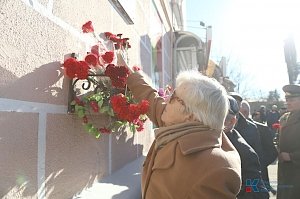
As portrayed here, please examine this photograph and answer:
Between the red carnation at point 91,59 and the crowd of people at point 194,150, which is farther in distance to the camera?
the red carnation at point 91,59

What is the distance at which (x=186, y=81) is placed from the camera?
2.13 m

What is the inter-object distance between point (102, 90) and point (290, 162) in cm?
256

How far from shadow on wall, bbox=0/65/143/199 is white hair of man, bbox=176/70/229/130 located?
2.81 feet

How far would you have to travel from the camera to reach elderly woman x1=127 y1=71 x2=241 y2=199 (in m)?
1.86

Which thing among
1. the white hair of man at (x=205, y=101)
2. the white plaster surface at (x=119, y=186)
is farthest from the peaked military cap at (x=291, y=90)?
the white hair of man at (x=205, y=101)

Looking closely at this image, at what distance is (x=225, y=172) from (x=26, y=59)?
1.20m

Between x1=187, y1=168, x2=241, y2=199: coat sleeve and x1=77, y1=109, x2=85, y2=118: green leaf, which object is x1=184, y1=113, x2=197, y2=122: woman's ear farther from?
x1=77, y1=109, x2=85, y2=118: green leaf

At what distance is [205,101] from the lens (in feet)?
6.70

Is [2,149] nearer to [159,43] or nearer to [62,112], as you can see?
[62,112]

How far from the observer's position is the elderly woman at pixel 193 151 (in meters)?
1.86

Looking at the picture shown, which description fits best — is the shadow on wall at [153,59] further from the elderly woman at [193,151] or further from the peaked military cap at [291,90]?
the elderly woman at [193,151]

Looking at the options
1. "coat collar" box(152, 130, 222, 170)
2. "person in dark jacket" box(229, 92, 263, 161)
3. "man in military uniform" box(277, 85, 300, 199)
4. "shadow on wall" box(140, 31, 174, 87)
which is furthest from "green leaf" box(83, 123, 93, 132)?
"shadow on wall" box(140, 31, 174, 87)

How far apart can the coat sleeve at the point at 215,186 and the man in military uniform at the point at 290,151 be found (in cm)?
268

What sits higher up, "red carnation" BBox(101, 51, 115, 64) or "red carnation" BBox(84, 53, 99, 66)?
"red carnation" BBox(101, 51, 115, 64)
